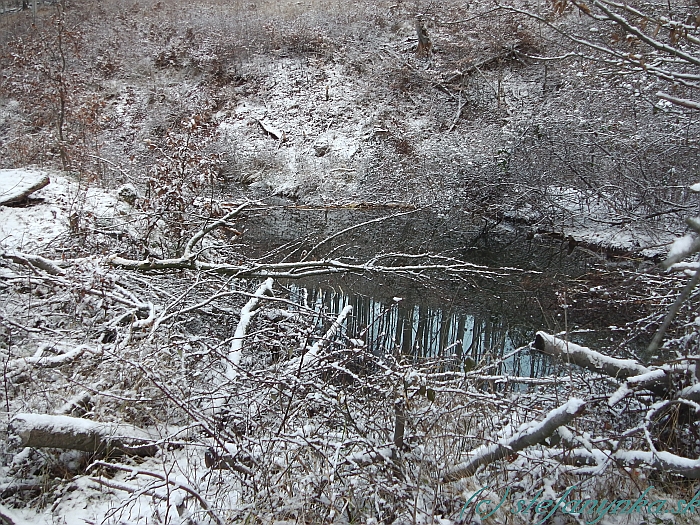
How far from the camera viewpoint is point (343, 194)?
47.2 ft

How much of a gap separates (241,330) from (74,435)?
1.68 m

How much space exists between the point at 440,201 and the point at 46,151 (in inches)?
389

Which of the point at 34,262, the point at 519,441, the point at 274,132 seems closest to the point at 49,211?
the point at 34,262

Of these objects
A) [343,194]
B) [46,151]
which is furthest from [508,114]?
[46,151]

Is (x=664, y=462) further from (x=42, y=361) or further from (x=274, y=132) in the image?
(x=274, y=132)

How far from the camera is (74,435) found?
9.61ft

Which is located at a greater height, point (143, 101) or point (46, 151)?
point (143, 101)

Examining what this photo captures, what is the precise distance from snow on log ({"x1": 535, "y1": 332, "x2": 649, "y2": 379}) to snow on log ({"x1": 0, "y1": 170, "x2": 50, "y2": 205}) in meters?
7.75

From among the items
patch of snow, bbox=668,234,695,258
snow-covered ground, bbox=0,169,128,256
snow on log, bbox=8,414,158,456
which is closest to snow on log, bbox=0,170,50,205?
snow-covered ground, bbox=0,169,128,256

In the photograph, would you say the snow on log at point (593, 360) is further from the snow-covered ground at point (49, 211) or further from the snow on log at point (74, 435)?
the snow-covered ground at point (49, 211)

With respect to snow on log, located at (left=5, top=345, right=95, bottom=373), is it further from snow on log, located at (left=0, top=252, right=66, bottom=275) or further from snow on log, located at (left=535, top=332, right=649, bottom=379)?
snow on log, located at (left=535, top=332, right=649, bottom=379)

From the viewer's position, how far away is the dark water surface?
249 inches

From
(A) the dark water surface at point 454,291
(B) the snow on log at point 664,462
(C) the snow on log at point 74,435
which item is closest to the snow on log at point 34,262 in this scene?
(C) the snow on log at point 74,435

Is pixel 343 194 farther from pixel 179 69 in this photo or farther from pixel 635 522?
pixel 635 522
